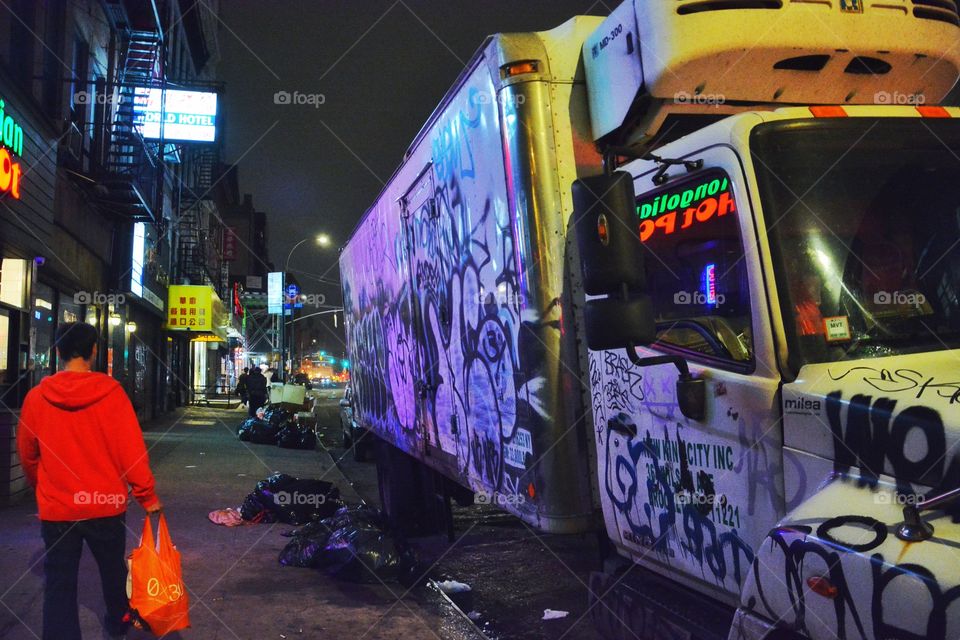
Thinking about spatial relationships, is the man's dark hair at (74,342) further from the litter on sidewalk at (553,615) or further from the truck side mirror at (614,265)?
the litter on sidewalk at (553,615)

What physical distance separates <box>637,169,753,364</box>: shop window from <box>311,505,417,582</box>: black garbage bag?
10.8 feet

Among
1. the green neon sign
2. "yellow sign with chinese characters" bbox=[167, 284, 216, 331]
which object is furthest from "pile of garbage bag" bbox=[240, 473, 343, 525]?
"yellow sign with chinese characters" bbox=[167, 284, 216, 331]

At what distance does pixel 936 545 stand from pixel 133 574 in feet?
11.7

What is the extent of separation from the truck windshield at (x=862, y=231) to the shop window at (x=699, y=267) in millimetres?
173

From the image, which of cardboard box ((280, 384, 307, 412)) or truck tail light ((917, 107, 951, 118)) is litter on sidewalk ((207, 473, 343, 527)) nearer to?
truck tail light ((917, 107, 951, 118))

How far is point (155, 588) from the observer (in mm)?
3760

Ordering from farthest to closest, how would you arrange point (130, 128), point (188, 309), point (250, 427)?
point (188, 309)
point (250, 427)
point (130, 128)

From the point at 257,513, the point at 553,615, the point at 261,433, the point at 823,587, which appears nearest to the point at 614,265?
the point at 823,587

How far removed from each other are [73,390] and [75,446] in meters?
0.28

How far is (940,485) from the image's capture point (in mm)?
1952

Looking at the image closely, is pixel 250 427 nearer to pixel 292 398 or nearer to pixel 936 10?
pixel 292 398

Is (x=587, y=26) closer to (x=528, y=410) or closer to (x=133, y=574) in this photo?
(x=528, y=410)

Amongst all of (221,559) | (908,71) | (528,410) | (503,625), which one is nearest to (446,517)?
(503,625)

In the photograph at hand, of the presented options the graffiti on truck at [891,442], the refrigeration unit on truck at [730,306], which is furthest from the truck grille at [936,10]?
the graffiti on truck at [891,442]
